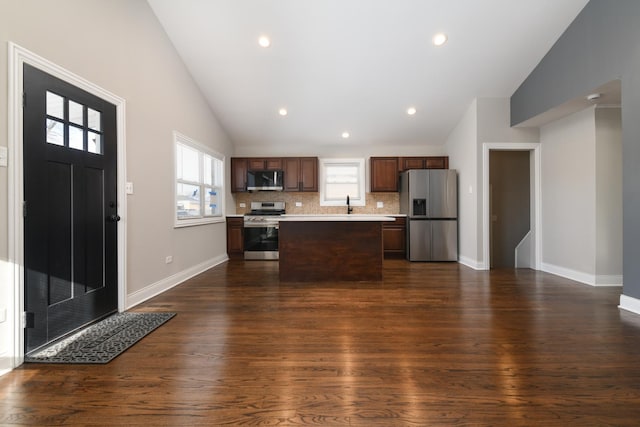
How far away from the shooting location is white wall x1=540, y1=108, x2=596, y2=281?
3992mm

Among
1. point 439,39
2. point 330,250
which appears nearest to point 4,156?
point 330,250

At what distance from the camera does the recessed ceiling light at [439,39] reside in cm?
382

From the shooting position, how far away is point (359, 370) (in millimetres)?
1837

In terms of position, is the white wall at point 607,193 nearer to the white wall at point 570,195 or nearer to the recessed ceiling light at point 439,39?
the white wall at point 570,195

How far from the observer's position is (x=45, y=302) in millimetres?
2152

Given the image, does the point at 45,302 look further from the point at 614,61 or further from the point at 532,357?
the point at 614,61

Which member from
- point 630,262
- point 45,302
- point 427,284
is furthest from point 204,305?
point 630,262

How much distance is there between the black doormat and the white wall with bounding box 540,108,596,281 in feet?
17.0

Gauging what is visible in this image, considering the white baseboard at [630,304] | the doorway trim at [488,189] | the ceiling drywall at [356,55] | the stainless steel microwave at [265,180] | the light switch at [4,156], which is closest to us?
the light switch at [4,156]

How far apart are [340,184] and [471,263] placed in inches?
119

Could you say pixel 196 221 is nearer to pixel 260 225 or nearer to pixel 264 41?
pixel 260 225

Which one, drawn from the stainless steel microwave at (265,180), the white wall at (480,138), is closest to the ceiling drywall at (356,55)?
the white wall at (480,138)

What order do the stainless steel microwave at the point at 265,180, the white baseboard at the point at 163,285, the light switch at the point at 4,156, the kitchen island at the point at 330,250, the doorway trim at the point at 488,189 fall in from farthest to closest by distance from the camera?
the stainless steel microwave at the point at 265,180 < the doorway trim at the point at 488,189 < the kitchen island at the point at 330,250 < the white baseboard at the point at 163,285 < the light switch at the point at 4,156

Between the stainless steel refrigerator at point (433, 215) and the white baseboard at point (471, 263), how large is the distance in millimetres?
128
